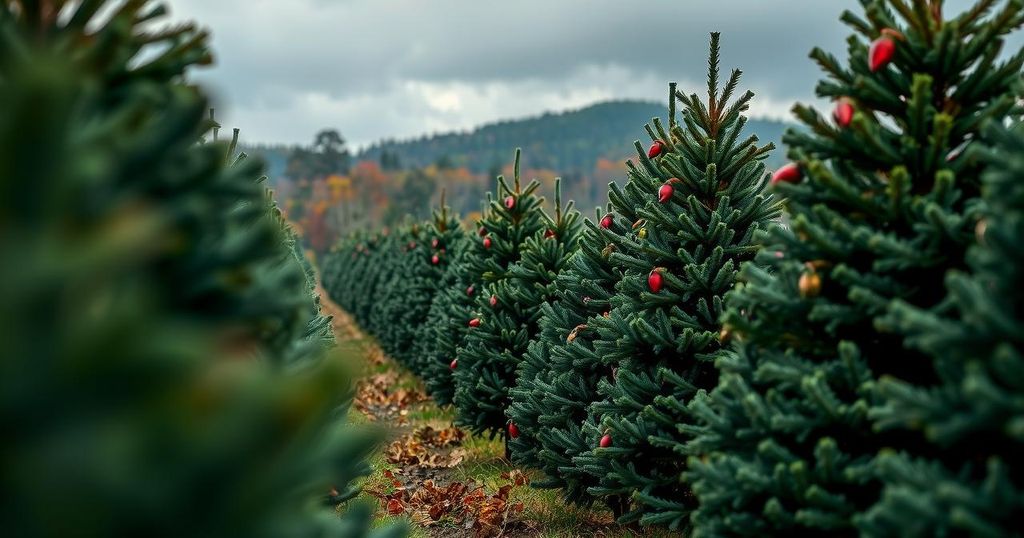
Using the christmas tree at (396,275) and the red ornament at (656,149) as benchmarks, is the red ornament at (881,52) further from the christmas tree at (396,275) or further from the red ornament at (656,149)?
the christmas tree at (396,275)

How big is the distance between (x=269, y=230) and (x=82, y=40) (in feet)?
2.84

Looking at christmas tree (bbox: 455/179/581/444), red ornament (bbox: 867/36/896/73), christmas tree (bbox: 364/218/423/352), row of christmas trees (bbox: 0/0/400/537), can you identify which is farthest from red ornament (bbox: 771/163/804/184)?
christmas tree (bbox: 364/218/423/352)

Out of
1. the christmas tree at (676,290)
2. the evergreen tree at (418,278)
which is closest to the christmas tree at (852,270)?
the christmas tree at (676,290)

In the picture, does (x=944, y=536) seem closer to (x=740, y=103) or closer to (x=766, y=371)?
(x=766, y=371)

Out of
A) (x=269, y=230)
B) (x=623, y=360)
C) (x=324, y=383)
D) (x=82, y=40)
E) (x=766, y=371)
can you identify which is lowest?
(x=623, y=360)

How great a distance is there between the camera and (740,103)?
542 centimetres

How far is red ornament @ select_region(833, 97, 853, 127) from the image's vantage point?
2.83 metres

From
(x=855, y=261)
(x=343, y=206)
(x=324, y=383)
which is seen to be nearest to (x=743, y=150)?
(x=855, y=261)

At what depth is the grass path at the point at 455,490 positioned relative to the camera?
6.45 metres

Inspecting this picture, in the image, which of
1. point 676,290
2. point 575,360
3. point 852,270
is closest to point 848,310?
point 852,270

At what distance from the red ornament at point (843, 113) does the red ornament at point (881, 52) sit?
0.22 meters

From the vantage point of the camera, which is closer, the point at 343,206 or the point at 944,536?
the point at 944,536

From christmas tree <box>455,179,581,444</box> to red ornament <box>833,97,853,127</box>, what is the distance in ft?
15.2

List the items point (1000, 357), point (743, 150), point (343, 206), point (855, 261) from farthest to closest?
point (343, 206) < point (743, 150) < point (855, 261) < point (1000, 357)
